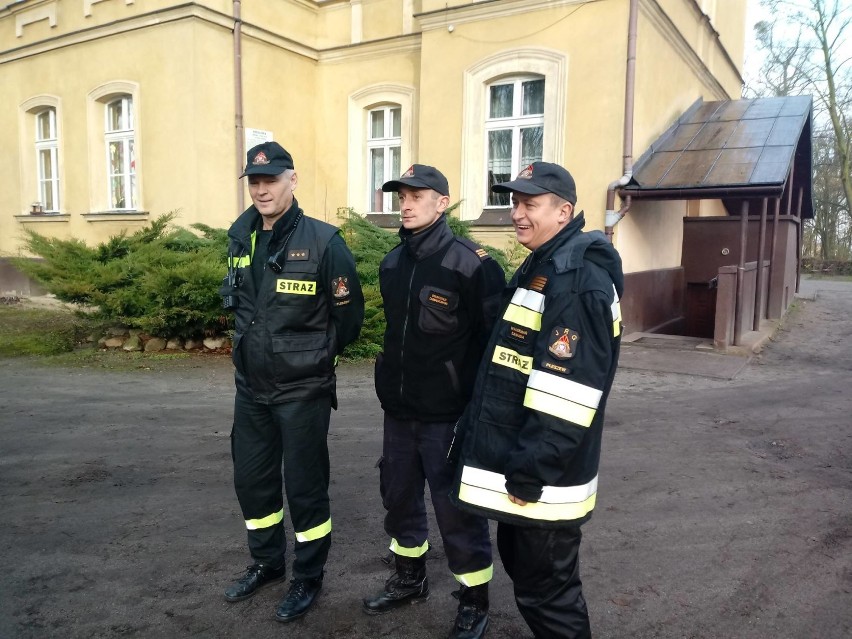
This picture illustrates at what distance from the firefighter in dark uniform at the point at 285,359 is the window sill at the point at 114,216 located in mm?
10130

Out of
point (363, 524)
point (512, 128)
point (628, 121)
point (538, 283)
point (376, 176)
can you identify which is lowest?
point (363, 524)

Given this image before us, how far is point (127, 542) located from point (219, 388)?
362cm

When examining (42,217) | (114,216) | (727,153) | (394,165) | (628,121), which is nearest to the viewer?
(628,121)

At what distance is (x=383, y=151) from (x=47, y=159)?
24.2ft

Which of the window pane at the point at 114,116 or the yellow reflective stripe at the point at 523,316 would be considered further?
the window pane at the point at 114,116

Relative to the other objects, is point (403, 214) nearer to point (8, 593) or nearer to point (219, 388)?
point (8, 593)

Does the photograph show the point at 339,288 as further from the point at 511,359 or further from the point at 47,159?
the point at 47,159

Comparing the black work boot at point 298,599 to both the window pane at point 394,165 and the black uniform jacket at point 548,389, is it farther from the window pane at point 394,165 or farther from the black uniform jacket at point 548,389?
the window pane at point 394,165

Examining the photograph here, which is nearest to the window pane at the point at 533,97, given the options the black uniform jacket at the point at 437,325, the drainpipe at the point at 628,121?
the drainpipe at the point at 628,121

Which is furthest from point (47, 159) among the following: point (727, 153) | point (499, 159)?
point (727, 153)

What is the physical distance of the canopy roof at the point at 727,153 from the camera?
1007 centimetres

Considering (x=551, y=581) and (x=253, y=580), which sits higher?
(x=551, y=581)

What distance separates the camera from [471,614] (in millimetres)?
2857

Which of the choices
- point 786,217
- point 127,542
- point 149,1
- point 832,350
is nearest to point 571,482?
point 127,542
